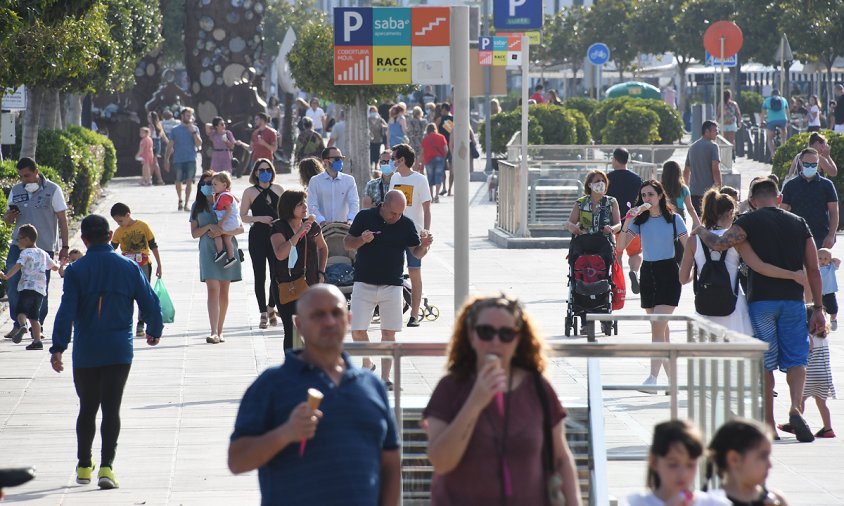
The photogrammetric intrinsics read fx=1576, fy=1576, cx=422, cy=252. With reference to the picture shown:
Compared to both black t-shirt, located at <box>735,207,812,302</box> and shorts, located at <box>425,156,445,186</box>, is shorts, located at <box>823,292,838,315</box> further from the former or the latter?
shorts, located at <box>425,156,445,186</box>

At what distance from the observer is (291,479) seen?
14.6 ft

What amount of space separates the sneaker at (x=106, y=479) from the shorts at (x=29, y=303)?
5075 mm

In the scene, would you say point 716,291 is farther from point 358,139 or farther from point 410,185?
point 358,139

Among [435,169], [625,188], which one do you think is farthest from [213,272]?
[435,169]

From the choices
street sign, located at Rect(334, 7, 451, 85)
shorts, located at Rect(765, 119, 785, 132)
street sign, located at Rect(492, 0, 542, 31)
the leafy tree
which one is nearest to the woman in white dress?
street sign, located at Rect(334, 7, 451, 85)

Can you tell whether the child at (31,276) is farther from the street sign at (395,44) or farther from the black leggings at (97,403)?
the black leggings at (97,403)

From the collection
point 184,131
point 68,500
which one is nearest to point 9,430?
point 68,500

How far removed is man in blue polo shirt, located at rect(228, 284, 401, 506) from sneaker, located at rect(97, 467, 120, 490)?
359cm

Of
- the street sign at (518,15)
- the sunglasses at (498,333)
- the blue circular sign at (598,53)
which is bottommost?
the sunglasses at (498,333)

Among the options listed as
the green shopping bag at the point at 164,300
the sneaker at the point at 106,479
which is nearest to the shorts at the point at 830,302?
the green shopping bag at the point at 164,300

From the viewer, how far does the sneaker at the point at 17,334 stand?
13.0 meters

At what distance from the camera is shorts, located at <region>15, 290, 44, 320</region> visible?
12.8 meters

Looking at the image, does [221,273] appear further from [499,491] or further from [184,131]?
[184,131]

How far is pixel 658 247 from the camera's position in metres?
11.1
